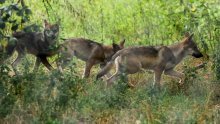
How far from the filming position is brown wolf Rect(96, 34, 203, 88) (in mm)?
10586

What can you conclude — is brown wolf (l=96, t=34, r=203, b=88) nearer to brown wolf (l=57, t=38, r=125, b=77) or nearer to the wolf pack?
the wolf pack

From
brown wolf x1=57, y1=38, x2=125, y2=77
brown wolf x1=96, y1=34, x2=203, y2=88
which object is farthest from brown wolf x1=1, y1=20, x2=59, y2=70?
brown wolf x1=96, y1=34, x2=203, y2=88

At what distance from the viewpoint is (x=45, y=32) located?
1212 cm

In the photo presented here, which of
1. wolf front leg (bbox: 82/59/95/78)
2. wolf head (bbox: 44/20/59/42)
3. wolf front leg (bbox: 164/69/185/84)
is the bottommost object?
wolf front leg (bbox: 164/69/185/84)

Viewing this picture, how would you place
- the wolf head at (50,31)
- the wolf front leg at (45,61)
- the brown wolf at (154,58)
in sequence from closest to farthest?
the brown wolf at (154,58), the wolf head at (50,31), the wolf front leg at (45,61)

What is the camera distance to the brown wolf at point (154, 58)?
1059 cm

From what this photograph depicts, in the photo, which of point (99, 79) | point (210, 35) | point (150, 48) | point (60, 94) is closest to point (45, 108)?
point (60, 94)

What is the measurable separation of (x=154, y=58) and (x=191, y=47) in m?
1.12

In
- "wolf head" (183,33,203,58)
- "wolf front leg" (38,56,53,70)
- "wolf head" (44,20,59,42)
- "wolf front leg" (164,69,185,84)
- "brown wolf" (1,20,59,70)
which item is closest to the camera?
"wolf front leg" (164,69,185,84)

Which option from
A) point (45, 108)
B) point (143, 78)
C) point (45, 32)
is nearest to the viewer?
point (45, 108)

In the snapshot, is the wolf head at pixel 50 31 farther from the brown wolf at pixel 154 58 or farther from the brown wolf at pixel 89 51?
the brown wolf at pixel 154 58

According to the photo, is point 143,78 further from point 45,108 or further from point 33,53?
point 45,108

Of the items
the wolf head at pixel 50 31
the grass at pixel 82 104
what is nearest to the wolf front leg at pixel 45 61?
the wolf head at pixel 50 31

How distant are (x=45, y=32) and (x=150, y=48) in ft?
7.80
